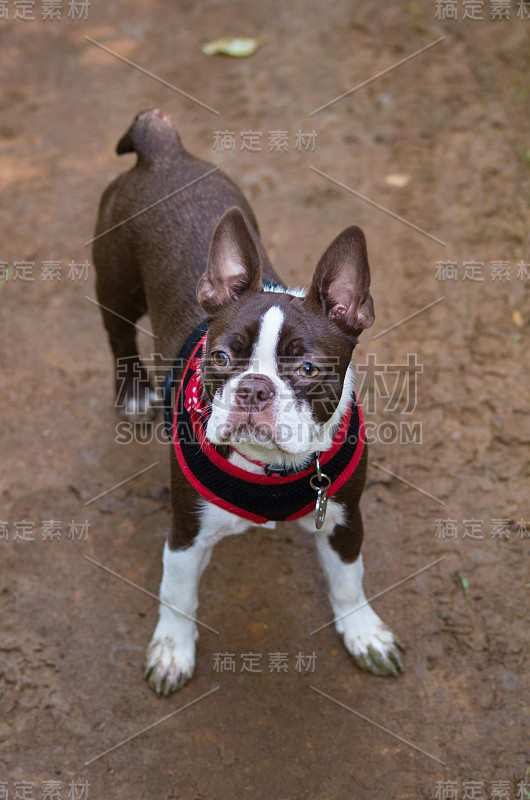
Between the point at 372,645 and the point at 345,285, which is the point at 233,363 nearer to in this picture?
the point at 345,285

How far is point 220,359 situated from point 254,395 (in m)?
0.30

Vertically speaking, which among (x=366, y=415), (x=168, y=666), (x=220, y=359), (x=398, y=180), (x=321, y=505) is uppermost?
(x=220, y=359)

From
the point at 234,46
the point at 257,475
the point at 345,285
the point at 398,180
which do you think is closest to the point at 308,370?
the point at 345,285

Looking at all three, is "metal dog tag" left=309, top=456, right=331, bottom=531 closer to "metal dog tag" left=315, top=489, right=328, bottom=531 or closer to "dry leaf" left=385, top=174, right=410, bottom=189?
"metal dog tag" left=315, top=489, right=328, bottom=531

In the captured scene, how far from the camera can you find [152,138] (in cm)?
432

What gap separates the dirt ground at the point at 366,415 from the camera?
3625mm

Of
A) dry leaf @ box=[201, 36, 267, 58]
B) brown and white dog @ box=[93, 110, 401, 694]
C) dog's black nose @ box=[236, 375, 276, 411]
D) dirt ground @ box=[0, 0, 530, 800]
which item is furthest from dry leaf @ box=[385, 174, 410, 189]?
dog's black nose @ box=[236, 375, 276, 411]

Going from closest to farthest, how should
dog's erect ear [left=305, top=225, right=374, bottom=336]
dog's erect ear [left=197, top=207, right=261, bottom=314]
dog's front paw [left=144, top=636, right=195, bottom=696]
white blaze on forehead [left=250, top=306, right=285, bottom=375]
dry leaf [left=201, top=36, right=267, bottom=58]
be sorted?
white blaze on forehead [left=250, top=306, right=285, bottom=375] → dog's erect ear [left=305, top=225, right=374, bottom=336] → dog's erect ear [left=197, top=207, right=261, bottom=314] → dog's front paw [left=144, top=636, right=195, bottom=696] → dry leaf [left=201, top=36, right=267, bottom=58]

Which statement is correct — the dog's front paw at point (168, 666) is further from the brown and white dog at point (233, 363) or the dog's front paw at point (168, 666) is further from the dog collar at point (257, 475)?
the dog collar at point (257, 475)

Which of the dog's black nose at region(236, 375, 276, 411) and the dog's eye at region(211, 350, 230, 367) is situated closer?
the dog's black nose at region(236, 375, 276, 411)

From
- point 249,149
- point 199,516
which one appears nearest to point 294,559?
point 199,516

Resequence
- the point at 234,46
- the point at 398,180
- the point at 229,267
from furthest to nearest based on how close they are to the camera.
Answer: the point at 234,46 → the point at 398,180 → the point at 229,267

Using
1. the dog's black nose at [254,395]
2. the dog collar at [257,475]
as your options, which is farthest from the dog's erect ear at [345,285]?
the dog's black nose at [254,395]

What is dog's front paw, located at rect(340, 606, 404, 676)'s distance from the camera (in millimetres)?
3809
